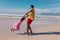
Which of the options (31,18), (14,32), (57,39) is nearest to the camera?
(57,39)

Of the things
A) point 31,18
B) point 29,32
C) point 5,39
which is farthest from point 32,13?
point 5,39

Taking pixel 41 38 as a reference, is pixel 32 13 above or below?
above

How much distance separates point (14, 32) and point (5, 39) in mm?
2454

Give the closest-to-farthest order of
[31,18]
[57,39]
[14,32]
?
[57,39] < [31,18] < [14,32]

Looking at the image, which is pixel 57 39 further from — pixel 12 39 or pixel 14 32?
pixel 14 32

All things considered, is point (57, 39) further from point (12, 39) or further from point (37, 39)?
point (12, 39)

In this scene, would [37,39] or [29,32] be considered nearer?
[37,39]

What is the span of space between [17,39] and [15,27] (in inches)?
66.3

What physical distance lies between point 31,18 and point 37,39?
1427 mm

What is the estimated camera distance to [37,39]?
1212 cm

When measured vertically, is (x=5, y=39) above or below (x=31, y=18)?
below

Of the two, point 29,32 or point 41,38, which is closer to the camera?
point 41,38

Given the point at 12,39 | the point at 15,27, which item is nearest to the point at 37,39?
the point at 12,39

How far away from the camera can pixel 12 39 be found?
39.8 feet
